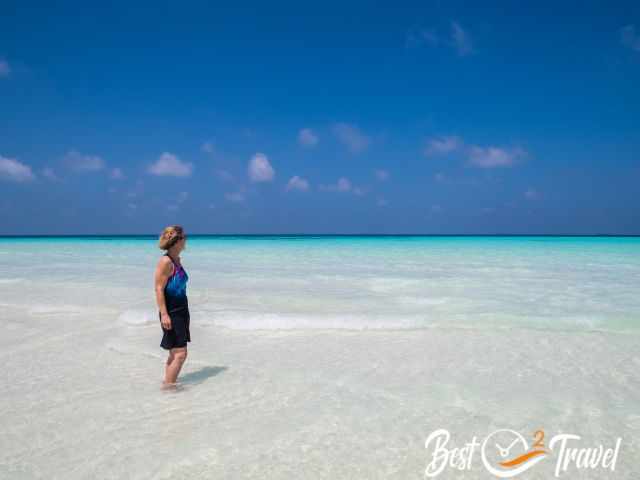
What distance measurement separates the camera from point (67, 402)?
390cm

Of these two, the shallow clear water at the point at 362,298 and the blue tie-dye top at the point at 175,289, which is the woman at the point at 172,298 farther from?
the shallow clear water at the point at 362,298

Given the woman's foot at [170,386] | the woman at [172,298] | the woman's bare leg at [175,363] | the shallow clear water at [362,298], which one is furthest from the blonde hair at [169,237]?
the shallow clear water at [362,298]

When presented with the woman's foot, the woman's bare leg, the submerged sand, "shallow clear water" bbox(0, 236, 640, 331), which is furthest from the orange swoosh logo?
"shallow clear water" bbox(0, 236, 640, 331)

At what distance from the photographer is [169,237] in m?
3.95

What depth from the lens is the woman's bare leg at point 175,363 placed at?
4.20m

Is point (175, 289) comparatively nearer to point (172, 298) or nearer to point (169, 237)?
point (172, 298)

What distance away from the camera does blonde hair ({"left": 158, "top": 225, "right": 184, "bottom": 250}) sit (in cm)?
394

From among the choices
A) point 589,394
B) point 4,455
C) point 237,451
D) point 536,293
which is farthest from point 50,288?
point 536,293

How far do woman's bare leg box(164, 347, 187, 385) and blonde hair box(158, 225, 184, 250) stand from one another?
1154mm

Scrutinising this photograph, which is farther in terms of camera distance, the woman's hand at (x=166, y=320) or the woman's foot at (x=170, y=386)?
the woman's foot at (x=170, y=386)

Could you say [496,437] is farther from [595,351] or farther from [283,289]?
[283,289]

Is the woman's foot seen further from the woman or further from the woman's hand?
the woman's hand

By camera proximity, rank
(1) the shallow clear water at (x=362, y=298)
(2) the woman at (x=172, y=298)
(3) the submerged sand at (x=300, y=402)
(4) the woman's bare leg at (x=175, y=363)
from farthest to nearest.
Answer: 1. (1) the shallow clear water at (x=362, y=298)
2. (4) the woman's bare leg at (x=175, y=363)
3. (2) the woman at (x=172, y=298)
4. (3) the submerged sand at (x=300, y=402)

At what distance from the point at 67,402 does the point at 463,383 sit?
166 inches
